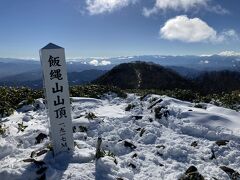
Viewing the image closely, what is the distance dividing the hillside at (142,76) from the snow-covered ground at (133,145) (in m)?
63.6

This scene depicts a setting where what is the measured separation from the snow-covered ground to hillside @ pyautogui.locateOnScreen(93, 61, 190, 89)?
63620 millimetres

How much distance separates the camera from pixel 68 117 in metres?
8.53

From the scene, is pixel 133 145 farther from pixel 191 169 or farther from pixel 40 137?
pixel 40 137

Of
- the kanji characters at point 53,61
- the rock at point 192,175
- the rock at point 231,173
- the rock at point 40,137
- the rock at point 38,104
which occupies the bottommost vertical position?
the rock at point 231,173

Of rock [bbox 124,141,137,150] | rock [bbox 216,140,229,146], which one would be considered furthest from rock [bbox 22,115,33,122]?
rock [bbox 216,140,229,146]

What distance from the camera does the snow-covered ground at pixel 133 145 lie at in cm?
788

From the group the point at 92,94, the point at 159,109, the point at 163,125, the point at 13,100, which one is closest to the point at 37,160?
the point at 163,125

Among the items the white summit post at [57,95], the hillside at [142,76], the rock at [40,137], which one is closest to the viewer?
the white summit post at [57,95]

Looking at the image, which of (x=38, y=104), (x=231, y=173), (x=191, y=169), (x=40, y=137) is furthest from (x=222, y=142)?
(x=38, y=104)

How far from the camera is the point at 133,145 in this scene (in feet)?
33.0

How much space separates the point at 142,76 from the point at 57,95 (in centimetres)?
7843

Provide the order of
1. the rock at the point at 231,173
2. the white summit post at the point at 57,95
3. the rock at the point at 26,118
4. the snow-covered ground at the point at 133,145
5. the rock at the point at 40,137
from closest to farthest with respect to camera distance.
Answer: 1. the snow-covered ground at the point at 133,145
2. the white summit post at the point at 57,95
3. the rock at the point at 231,173
4. the rock at the point at 40,137
5. the rock at the point at 26,118

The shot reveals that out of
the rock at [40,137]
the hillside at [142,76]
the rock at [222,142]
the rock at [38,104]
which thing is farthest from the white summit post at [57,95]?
the hillside at [142,76]

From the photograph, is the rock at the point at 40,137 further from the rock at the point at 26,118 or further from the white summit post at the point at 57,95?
the rock at the point at 26,118
